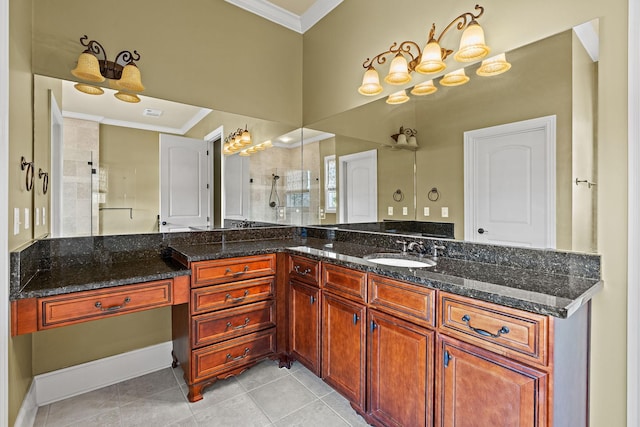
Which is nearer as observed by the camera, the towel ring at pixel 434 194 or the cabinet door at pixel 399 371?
the cabinet door at pixel 399 371

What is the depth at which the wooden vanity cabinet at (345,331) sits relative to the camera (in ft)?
5.89

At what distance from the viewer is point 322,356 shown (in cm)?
209

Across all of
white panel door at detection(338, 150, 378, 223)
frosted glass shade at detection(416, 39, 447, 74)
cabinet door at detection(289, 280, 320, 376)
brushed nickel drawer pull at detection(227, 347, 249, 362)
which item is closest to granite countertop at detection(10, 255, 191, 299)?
brushed nickel drawer pull at detection(227, 347, 249, 362)

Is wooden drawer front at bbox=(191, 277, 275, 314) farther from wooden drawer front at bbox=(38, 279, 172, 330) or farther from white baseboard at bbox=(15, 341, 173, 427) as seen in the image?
white baseboard at bbox=(15, 341, 173, 427)

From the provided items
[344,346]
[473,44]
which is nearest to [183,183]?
[344,346]

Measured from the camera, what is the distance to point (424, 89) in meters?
2.08

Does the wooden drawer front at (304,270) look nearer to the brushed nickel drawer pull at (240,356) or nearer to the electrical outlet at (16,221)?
the brushed nickel drawer pull at (240,356)

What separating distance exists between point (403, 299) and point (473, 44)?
1416 mm

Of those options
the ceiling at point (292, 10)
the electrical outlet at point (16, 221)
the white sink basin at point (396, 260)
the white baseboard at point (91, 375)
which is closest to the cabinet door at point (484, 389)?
the white sink basin at point (396, 260)

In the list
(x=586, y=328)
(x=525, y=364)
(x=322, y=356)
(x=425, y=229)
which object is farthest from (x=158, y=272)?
(x=586, y=328)

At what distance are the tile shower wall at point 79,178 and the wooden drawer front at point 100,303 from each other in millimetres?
618

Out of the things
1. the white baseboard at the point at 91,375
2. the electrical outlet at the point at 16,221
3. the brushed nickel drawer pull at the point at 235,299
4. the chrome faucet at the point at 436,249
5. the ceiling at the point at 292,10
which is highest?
the ceiling at the point at 292,10

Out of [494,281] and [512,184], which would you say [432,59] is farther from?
[494,281]

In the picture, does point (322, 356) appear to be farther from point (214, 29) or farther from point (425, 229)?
point (214, 29)
